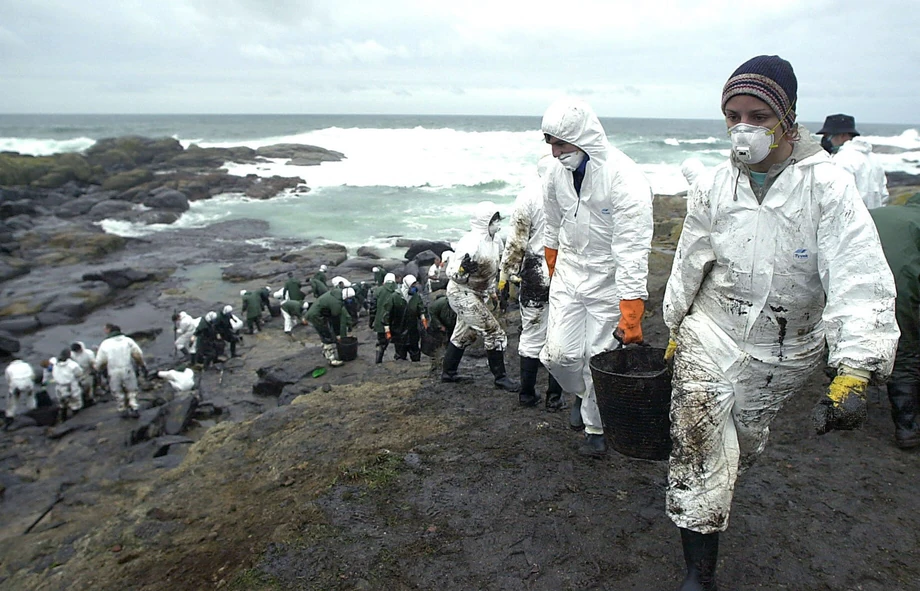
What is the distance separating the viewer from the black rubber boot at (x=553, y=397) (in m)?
4.87

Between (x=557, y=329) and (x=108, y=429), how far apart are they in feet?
25.4

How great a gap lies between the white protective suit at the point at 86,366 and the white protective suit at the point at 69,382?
172mm

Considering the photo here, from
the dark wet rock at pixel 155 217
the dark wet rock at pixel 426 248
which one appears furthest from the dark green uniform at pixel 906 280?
the dark wet rock at pixel 155 217

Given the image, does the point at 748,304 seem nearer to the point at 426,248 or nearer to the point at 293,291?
the point at 293,291

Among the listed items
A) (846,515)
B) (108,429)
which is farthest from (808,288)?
(108,429)

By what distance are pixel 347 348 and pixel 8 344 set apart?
8328 millimetres

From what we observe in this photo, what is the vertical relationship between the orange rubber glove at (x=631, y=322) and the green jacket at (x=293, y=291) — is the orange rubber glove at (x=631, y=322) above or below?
above

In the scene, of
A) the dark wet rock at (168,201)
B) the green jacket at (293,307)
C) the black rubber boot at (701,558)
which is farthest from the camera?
the dark wet rock at (168,201)

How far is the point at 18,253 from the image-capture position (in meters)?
21.5

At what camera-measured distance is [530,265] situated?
200 inches

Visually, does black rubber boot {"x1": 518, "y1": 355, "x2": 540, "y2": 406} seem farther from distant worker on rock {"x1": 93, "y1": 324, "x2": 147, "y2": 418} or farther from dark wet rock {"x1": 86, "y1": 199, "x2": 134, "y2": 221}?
dark wet rock {"x1": 86, "y1": 199, "x2": 134, "y2": 221}

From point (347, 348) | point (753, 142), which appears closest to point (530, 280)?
point (753, 142)

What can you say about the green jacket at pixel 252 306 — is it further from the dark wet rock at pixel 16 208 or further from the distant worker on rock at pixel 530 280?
the dark wet rock at pixel 16 208

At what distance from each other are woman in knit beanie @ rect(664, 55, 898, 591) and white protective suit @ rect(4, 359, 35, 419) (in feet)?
34.9
